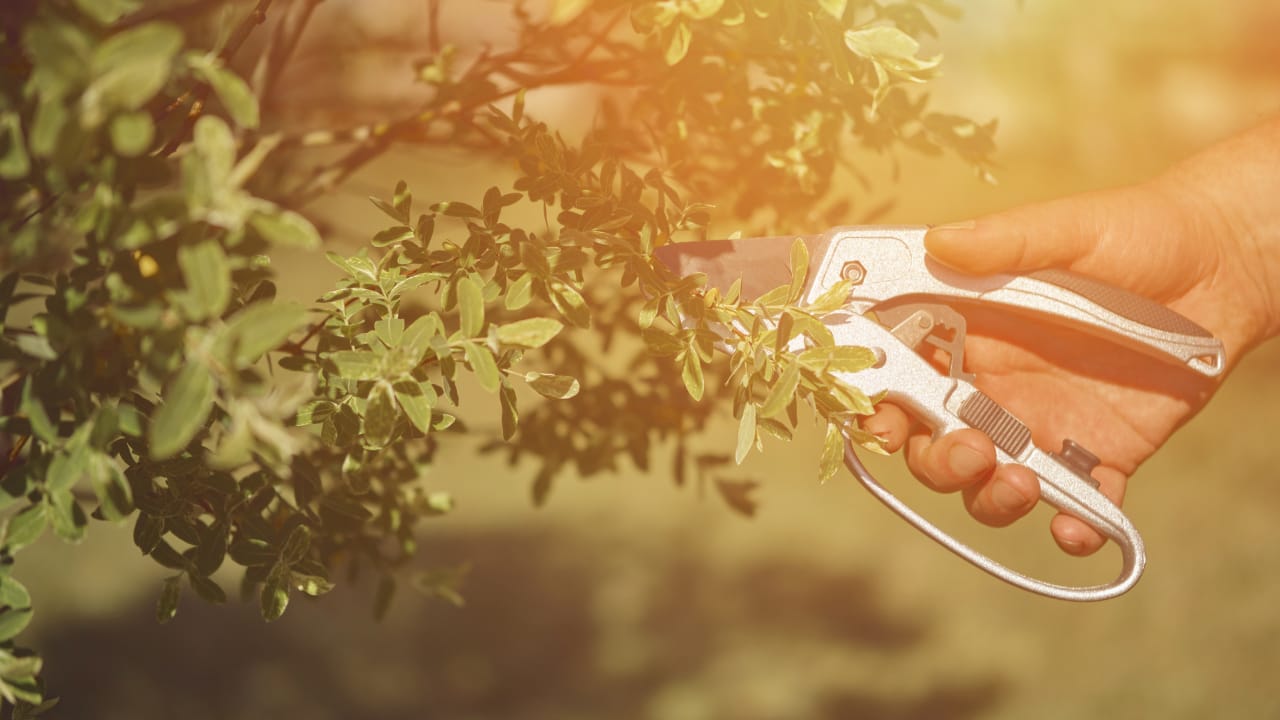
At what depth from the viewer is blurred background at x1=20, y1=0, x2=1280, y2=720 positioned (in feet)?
13.3

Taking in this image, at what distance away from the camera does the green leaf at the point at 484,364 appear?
4.69ft

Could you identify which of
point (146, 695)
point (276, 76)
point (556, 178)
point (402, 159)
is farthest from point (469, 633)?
point (402, 159)

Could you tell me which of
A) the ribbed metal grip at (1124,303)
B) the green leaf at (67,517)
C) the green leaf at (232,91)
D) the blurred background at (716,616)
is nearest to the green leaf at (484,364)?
the green leaf at (232,91)

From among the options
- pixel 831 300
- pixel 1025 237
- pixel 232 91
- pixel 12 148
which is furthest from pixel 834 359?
pixel 12 148

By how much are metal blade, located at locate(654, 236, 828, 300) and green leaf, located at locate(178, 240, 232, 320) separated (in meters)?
1.11

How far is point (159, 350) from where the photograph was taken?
1080 mm

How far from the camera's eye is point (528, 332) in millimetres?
1423

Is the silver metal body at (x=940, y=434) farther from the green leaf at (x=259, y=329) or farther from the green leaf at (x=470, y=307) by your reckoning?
the green leaf at (x=259, y=329)

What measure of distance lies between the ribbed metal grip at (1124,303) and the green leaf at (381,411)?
5.30 feet

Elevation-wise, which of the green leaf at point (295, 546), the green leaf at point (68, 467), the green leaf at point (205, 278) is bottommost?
the green leaf at point (295, 546)

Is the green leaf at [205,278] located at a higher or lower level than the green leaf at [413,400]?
higher

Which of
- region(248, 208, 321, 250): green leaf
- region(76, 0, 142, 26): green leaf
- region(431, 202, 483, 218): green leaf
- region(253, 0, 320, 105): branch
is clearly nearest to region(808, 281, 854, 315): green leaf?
region(431, 202, 483, 218): green leaf

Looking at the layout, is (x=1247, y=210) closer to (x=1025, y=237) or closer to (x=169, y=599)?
(x=1025, y=237)

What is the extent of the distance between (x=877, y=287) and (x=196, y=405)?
1.60 meters
